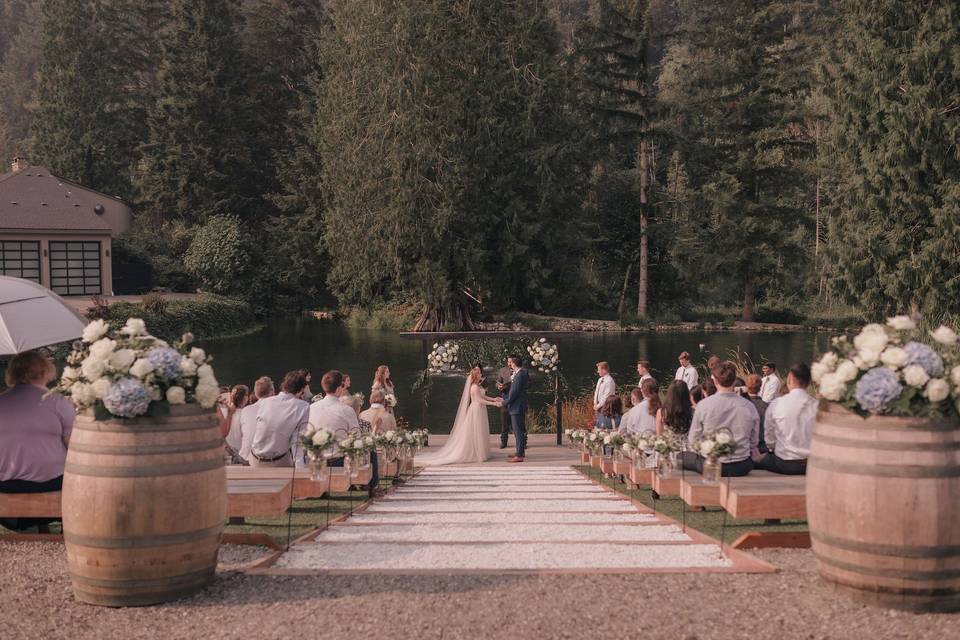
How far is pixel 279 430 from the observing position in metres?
9.20

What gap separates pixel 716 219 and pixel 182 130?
32.8 metres

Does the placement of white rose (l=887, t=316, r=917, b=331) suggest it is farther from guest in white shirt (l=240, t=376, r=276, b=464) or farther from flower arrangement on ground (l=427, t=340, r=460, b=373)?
flower arrangement on ground (l=427, t=340, r=460, b=373)

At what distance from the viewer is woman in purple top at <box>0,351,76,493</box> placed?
265 inches

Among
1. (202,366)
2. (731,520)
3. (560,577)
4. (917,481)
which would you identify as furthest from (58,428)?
(917,481)

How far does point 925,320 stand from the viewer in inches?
1200

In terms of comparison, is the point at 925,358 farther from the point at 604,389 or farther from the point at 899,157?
the point at 899,157

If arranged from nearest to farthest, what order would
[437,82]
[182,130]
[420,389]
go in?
[420,389]
[437,82]
[182,130]

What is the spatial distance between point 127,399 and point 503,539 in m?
2.63

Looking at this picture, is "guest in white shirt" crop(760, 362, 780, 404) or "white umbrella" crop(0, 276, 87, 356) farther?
"guest in white shirt" crop(760, 362, 780, 404)

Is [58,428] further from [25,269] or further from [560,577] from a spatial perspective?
[25,269]

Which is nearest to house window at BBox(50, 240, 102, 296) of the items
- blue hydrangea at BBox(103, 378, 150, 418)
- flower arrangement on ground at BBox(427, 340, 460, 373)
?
flower arrangement on ground at BBox(427, 340, 460, 373)

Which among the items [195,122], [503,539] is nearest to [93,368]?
[503,539]

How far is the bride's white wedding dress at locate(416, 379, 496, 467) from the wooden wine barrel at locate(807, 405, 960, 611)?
37.7 feet

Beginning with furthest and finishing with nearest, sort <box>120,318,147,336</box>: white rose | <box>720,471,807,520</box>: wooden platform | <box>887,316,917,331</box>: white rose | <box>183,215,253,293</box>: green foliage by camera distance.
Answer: <box>183,215,253,293</box>: green foliage
<box>720,471,807,520</box>: wooden platform
<box>120,318,147,336</box>: white rose
<box>887,316,917,331</box>: white rose
